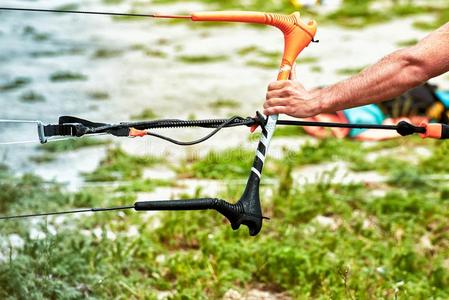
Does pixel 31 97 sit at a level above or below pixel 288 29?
below

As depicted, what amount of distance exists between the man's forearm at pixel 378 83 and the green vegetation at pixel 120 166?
3626mm

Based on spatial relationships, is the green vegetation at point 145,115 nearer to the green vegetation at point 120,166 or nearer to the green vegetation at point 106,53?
the green vegetation at point 120,166

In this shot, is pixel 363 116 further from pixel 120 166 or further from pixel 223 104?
pixel 120 166

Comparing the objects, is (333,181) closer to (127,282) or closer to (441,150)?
(441,150)

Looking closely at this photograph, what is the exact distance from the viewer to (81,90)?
33.6 feet

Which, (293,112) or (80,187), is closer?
(293,112)

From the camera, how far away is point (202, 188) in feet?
21.4

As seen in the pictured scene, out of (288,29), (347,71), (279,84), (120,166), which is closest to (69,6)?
(347,71)

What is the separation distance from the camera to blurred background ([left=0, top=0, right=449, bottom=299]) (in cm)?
485

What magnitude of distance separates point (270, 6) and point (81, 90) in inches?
221

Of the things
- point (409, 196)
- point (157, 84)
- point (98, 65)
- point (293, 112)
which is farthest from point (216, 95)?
point (293, 112)

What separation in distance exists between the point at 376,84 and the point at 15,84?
750cm

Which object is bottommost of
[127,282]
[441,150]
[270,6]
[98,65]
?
[127,282]

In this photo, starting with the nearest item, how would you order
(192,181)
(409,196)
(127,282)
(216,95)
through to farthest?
1. (127,282)
2. (409,196)
3. (192,181)
4. (216,95)
